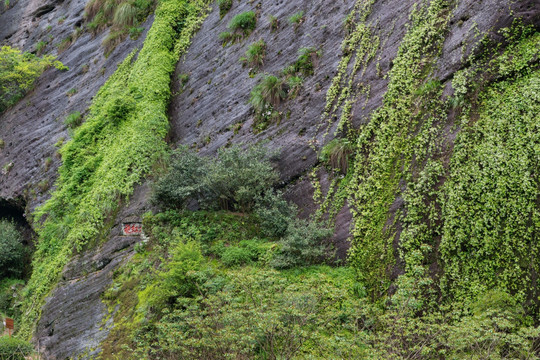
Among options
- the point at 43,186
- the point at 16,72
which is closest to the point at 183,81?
the point at 43,186

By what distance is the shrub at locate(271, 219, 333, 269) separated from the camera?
28.3 ft

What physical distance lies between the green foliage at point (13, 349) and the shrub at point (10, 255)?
798 centimetres

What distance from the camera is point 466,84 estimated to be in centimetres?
849

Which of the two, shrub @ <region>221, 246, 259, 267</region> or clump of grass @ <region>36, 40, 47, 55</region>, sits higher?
clump of grass @ <region>36, 40, 47, 55</region>

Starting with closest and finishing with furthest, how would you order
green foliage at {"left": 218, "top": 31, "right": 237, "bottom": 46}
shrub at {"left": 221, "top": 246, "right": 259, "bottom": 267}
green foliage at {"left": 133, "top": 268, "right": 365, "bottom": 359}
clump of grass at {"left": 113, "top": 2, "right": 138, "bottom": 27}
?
green foliage at {"left": 133, "top": 268, "right": 365, "bottom": 359} → shrub at {"left": 221, "top": 246, "right": 259, "bottom": 267} → green foliage at {"left": 218, "top": 31, "right": 237, "bottom": 46} → clump of grass at {"left": 113, "top": 2, "right": 138, "bottom": 27}

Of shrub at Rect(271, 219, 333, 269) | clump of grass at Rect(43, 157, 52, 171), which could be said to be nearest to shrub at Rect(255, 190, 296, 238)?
shrub at Rect(271, 219, 333, 269)

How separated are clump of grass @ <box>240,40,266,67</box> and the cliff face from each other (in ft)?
0.51

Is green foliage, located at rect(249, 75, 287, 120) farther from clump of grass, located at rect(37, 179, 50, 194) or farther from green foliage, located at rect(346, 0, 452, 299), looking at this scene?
clump of grass, located at rect(37, 179, 50, 194)

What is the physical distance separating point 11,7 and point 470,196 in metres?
30.5

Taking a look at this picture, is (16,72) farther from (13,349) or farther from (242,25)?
(13,349)

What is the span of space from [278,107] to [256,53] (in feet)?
9.05

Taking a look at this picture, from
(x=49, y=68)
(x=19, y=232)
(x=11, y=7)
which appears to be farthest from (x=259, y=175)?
(x=11, y=7)

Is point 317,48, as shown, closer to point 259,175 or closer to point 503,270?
point 259,175

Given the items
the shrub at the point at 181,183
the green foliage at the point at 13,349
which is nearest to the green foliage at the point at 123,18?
the shrub at the point at 181,183
